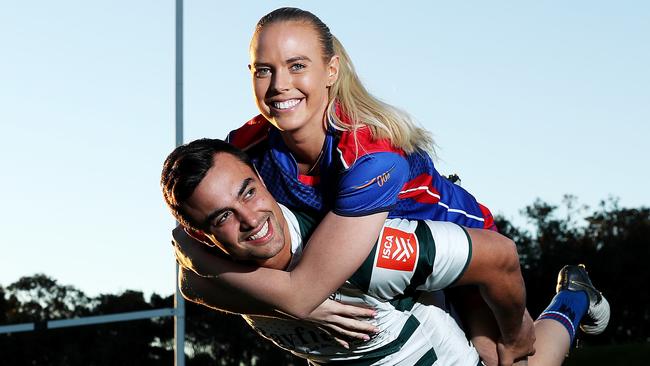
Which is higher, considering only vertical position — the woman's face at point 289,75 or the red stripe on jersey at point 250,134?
the woman's face at point 289,75

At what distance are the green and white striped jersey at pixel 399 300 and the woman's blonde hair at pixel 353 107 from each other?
0.94ft

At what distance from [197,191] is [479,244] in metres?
0.87

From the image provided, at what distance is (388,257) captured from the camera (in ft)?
10.3

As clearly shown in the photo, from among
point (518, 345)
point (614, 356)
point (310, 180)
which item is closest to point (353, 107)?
point (310, 180)

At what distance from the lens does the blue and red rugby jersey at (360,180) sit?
317 cm

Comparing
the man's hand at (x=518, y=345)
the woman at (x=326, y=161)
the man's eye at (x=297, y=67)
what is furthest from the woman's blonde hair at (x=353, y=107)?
the man's hand at (x=518, y=345)

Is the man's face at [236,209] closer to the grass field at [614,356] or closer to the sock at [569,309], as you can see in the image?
the sock at [569,309]

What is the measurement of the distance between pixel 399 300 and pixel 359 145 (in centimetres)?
54

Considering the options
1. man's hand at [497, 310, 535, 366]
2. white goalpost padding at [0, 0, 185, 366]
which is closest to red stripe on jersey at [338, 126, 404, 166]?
man's hand at [497, 310, 535, 366]

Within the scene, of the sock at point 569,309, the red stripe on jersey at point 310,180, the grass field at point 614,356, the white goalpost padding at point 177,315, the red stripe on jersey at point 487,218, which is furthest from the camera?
the grass field at point 614,356

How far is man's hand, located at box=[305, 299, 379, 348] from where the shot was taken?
3.28m

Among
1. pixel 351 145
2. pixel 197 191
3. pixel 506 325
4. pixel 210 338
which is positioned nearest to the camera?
pixel 197 191

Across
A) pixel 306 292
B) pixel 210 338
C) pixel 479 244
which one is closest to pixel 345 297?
pixel 306 292

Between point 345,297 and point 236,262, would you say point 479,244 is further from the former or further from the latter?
point 236,262
